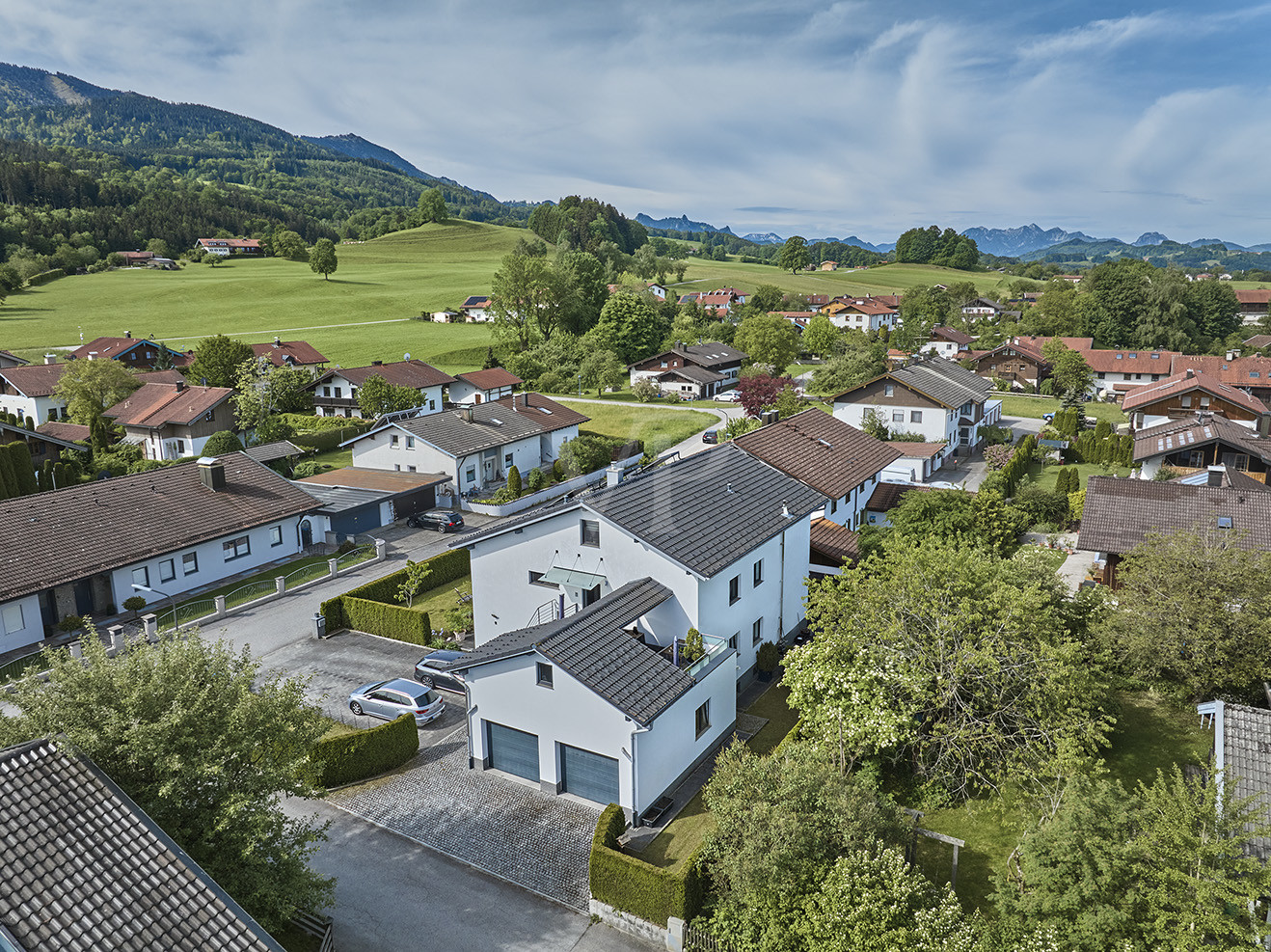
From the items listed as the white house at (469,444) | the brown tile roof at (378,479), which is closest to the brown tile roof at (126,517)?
the brown tile roof at (378,479)

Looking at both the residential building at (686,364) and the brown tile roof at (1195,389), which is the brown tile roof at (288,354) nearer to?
the residential building at (686,364)

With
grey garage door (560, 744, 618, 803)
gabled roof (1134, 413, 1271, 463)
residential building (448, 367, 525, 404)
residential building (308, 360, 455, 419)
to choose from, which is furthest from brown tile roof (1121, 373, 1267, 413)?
Answer: grey garage door (560, 744, 618, 803)

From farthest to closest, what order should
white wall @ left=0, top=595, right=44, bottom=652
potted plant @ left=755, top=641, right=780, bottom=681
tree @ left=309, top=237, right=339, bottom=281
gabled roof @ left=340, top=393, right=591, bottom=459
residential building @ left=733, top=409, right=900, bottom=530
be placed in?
tree @ left=309, top=237, right=339, bottom=281 → gabled roof @ left=340, top=393, right=591, bottom=459 → residential building @ left=733, top=409, right=900, bottom=530 → white wall @ left=0, top=595, right=44, bottom=652 → potted plant @ left=755, top=641, right=780, bottom=681

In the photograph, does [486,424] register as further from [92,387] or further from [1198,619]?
[1198,619]

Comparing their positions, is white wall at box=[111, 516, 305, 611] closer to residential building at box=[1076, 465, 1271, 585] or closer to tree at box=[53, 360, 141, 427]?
tree at box=[53, 360, 141, 427]

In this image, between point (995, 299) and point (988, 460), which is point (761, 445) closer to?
point (988, 460)

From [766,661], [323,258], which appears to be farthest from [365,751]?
[323,258]
